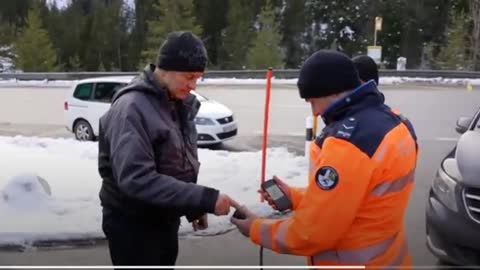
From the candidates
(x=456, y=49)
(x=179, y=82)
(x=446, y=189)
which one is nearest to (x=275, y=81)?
(x=456, y=49)

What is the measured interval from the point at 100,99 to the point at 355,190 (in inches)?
485

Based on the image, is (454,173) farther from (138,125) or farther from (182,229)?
(138,125)

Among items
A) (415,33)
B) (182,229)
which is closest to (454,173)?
(182,229)

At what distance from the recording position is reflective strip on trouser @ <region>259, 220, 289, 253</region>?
88.5 inches

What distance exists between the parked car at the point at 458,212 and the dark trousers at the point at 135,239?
2.37 metres

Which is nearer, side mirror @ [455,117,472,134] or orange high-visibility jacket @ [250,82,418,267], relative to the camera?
orange high-visibility jacket @ [250,82,418,267]

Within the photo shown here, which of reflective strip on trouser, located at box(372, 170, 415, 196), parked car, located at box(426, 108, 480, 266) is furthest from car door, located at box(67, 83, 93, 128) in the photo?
reflective strip on trouser, located at box(372, 170, 415, 196)

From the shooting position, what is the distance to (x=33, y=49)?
45.0 metres

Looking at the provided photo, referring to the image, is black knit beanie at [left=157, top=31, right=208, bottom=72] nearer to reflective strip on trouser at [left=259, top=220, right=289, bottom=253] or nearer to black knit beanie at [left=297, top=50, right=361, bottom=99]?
black knit beanie at [left=297, top=50, right=361, bottom=99]

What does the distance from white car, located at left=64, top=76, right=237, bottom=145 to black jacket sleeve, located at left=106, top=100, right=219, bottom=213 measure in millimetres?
10016

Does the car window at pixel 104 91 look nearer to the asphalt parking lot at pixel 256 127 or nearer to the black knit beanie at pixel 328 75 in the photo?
the asphalt parking lot at pixel 256 127

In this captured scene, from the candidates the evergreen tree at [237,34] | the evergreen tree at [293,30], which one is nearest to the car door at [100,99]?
the evergreen tree at [237,34]

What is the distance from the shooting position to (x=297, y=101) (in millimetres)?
21844

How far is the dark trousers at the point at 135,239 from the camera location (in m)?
2.74
